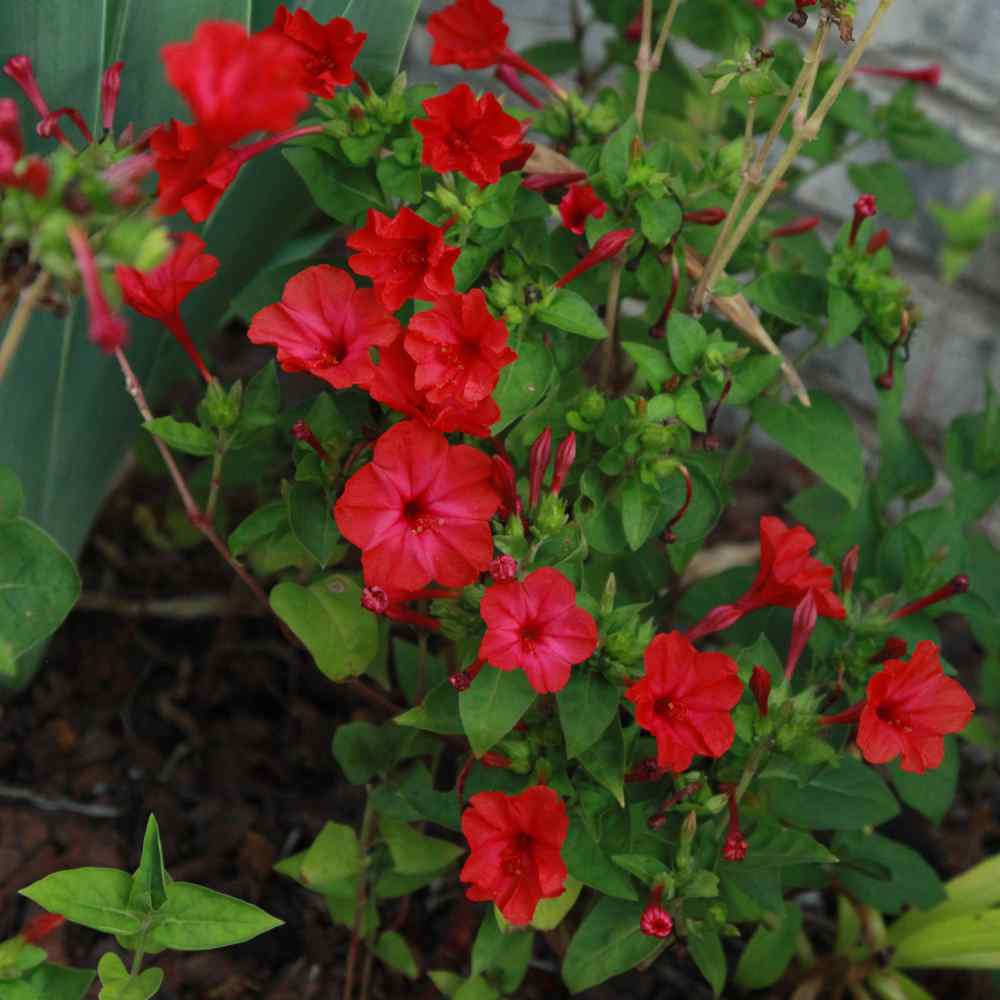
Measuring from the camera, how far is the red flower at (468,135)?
3.29ft

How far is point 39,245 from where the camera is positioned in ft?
2.24

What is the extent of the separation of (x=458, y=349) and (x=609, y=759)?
38 centimetres

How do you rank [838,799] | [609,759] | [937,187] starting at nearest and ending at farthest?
[609,759], [838,799], [937,187]

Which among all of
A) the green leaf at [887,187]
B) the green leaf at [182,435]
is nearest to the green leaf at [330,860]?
the green leaf at [182,435]

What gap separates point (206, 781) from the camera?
1571mm

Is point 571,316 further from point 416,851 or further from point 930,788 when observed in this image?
point 930,788

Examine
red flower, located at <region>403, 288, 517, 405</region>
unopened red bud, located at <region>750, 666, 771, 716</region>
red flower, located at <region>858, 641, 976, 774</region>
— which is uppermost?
red flower, located at <region>403, 288, 517, 405</region>

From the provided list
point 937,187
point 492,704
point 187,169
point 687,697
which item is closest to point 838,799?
point 687,697

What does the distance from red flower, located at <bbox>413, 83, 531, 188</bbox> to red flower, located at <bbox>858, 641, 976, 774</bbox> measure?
0.54 metres

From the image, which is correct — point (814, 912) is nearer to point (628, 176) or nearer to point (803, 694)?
point (803, 694)

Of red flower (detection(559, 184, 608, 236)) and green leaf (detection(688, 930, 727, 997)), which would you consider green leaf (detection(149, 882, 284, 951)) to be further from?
red flower (detection(559, 184, 608, 236))

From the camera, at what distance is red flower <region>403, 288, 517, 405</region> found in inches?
38.5

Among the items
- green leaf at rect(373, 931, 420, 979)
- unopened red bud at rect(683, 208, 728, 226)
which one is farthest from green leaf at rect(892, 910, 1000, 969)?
unopened red bud at rect(683, 208, 728, 226)

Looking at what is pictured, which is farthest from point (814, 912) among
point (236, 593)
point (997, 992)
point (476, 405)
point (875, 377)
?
point (476, 405)
